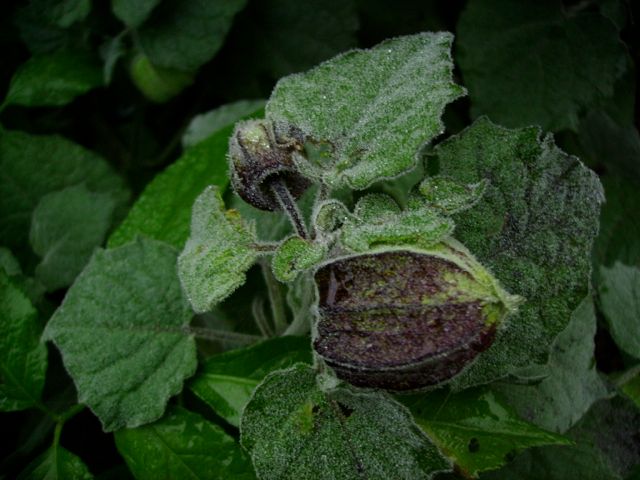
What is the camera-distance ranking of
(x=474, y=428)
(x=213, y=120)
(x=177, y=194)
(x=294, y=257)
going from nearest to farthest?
1. (x=294, y=257)
2. (x=474, y=428)
3. (x=177, y=194)
4. (x=213, y=120)

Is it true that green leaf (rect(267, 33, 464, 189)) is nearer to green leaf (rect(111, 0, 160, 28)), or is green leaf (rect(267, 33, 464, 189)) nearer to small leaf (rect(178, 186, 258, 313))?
small leaf (rect(178, 186, 258, 313))

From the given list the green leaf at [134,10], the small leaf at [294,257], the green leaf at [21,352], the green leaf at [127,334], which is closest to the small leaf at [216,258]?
the small leaf at [294,257]

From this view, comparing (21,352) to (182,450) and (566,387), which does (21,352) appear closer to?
(182,450)

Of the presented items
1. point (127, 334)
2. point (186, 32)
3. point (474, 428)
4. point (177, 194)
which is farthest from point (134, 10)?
point (474, 428)

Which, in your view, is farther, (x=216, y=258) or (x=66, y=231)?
(x=66, y=231)

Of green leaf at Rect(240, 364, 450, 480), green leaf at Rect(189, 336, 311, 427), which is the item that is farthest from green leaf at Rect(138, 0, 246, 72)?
green leaf at Rect(240, 364, 450, 480)

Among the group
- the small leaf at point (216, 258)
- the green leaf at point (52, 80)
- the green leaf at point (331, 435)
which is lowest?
the green leaf at point (331, 435)

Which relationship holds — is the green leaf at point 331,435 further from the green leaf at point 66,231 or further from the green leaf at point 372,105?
the green leaf at point 66,231

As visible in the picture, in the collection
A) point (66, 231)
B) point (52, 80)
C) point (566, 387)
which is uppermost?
point (52, 80)
